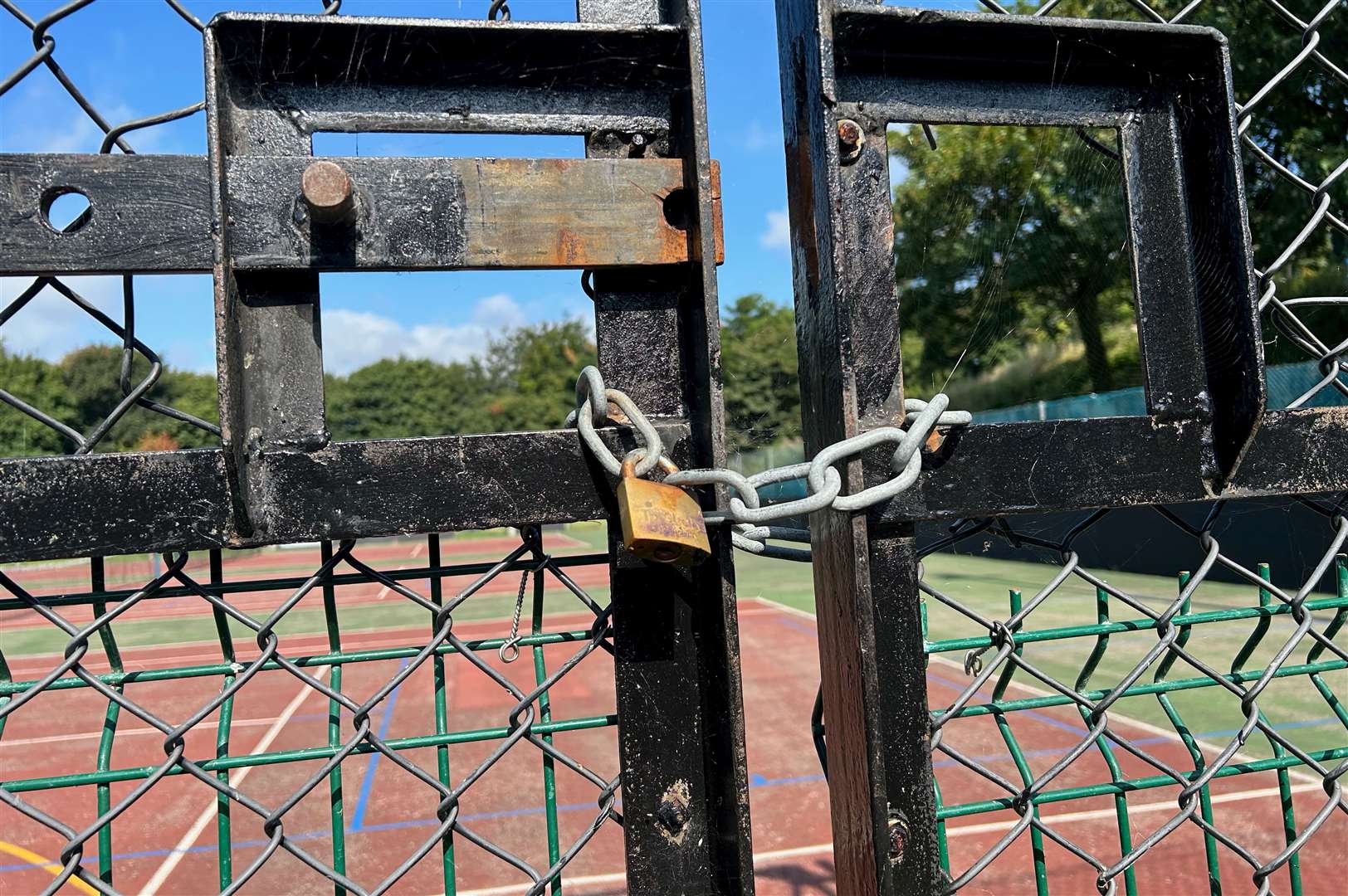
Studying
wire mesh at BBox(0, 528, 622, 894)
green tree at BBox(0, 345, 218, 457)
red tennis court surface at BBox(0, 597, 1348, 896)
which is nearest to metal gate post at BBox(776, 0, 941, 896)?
wire mesh at BBox(0, 528, 622, 894)

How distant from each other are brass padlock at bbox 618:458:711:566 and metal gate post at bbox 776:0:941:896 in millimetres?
154

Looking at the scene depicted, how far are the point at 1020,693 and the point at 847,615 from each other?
691 centimetres

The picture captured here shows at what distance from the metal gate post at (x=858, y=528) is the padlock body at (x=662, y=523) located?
15 centimetres

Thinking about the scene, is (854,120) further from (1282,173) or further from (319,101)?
(1282,173)

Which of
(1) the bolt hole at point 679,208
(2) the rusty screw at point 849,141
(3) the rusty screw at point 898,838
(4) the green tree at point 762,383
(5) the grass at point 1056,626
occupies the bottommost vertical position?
(5) the grass at point 1056,626

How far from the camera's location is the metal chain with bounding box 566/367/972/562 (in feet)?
2.38

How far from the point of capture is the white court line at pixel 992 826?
4430mm

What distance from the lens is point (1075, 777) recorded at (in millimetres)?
5426

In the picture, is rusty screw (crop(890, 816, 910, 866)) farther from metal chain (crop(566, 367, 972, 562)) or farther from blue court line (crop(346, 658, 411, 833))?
blue court line (crop(346, 658, 411, 833))

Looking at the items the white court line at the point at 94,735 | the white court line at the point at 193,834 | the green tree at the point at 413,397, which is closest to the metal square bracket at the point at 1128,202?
the white court line at the point at 193,834

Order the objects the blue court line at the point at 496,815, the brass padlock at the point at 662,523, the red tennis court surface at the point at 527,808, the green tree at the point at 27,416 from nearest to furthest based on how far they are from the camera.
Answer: the brass padlock at the point at 662,523
the green tree at the point at 27,416
the red tennis court surface at the point at 527,808
the blue court line at the point at 496,815

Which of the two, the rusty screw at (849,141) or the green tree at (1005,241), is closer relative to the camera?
the rusty screw at (849,141)

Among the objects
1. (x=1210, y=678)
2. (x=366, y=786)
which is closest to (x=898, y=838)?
(x=1210, y=678)

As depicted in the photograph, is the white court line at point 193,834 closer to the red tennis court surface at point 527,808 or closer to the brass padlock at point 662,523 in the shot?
the red tennis court surface at point 527,808
